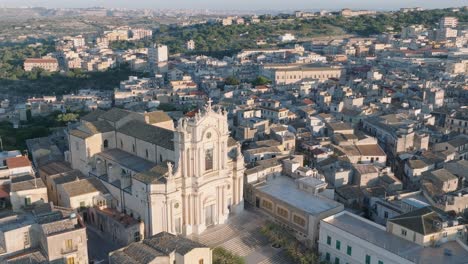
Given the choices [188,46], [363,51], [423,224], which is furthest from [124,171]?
[188,46]

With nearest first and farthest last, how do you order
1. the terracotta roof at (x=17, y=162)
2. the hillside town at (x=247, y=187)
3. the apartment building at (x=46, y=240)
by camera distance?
the apartment building at (x=46, y=240) → the hillside town at (x=247, y=187) → the terracotta roof at (x=17, y=162)

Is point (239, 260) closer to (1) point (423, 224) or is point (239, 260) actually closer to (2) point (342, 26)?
(1) point (423, 224)

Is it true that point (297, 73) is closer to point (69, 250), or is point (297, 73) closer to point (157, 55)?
point (157, 55)

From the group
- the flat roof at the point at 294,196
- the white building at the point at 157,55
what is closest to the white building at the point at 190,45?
the white building at the point at 157,55

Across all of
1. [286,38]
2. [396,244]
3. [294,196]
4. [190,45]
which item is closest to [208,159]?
[294,196]

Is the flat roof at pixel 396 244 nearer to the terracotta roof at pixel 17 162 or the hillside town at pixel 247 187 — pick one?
the hillside town at pixel 247 187

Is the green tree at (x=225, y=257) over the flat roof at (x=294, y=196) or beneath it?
beneath
